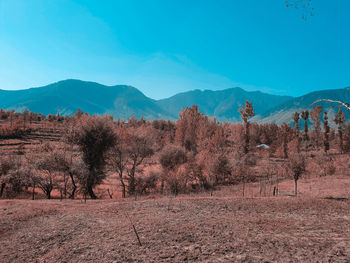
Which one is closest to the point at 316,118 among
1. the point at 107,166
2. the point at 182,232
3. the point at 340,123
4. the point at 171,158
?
the point at 340,123

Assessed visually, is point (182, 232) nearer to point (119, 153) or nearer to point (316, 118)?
point (119, 153)

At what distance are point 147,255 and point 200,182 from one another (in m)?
21.6

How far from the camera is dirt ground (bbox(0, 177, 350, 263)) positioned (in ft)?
22.6

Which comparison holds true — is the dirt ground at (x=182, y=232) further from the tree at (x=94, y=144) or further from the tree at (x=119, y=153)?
the tree at (x=119, y=153)

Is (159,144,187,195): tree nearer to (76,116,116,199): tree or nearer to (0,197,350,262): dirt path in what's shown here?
(76,116,116,199): tree

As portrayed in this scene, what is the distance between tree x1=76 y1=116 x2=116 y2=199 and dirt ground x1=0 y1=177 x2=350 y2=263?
9405 mm

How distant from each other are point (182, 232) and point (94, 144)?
56.2 ft

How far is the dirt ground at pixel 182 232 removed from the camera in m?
6.88

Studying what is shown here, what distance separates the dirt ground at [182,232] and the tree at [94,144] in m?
9.41

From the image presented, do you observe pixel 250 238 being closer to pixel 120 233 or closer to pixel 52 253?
pixel 120 233

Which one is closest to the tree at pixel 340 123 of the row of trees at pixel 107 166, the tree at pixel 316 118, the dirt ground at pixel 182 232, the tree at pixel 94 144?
the tree at pixel 316 118

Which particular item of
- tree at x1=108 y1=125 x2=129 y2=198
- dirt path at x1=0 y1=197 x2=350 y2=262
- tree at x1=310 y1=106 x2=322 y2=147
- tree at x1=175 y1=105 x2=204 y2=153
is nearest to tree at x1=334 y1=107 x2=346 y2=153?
tree at x1=310 y1=106 x2=322 y2=147

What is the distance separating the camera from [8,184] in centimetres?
2377

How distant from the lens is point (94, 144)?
23.1m
